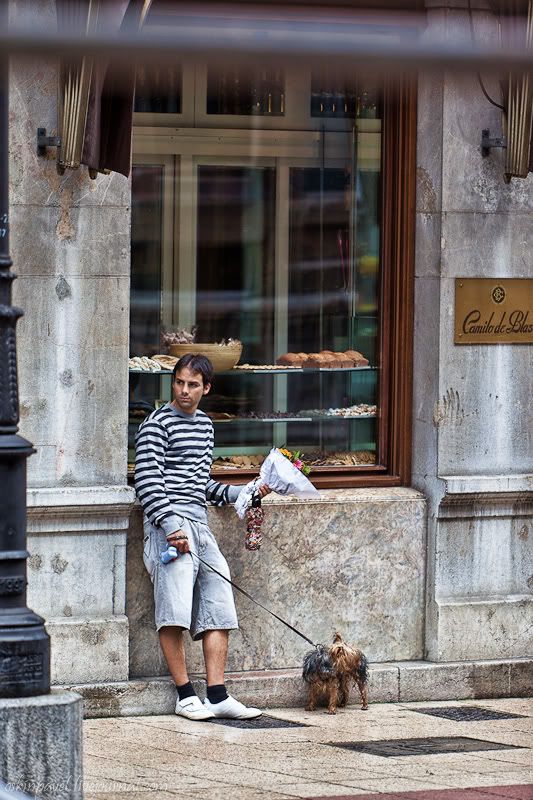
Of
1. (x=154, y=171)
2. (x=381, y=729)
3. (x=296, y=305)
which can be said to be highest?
(x=154, y=171)

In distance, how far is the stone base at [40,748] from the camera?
Result: 16.5ft

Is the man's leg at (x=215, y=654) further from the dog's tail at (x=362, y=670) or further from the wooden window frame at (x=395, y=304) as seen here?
the wooden window frame at (x=395, y=304)

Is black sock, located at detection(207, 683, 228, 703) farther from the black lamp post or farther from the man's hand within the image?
the black lamp post

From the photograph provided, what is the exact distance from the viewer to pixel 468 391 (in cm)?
832

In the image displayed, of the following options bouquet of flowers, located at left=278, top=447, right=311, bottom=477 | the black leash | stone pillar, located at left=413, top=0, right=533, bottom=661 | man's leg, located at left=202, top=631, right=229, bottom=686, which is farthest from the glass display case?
man's leg, located at left=202, top=631, right=229, bottom=686

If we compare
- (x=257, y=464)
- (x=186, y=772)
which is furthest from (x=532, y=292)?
(x=186, y=772)

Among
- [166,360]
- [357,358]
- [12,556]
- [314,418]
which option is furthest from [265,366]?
[12,556]

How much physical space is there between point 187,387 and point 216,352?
3.35 feet

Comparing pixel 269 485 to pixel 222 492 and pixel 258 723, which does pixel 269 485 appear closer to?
pixel 222 492

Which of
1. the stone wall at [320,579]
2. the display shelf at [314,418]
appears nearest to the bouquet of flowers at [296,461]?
the stone wall at [320,579]

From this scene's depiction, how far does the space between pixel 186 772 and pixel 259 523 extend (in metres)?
1.79

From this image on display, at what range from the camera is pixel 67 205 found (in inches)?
294

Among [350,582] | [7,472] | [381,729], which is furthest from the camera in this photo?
[350,582]

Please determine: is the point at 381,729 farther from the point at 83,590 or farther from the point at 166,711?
the point at 83,590
